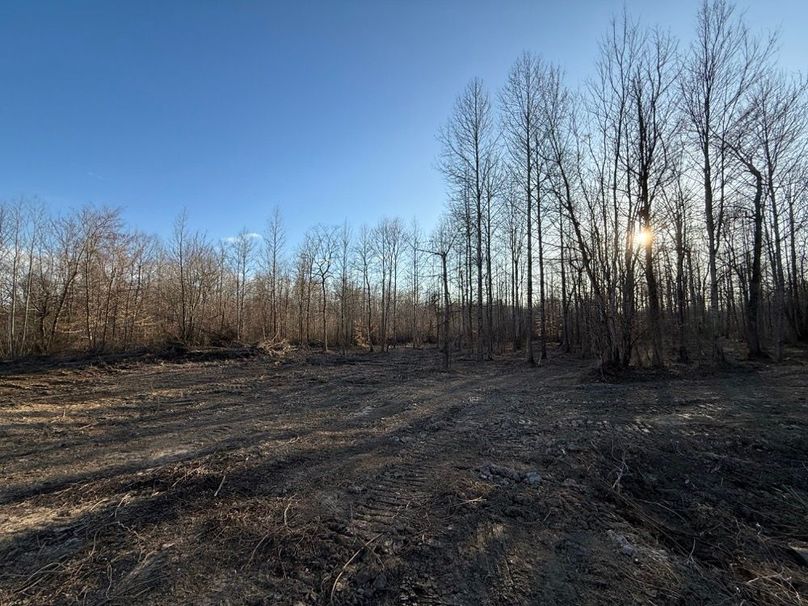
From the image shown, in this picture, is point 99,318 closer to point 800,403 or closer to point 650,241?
point 650,241

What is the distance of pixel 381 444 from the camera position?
216 inches

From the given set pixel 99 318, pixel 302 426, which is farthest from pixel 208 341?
pixel 302 426

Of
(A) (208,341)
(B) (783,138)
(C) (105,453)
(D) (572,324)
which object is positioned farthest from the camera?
(D) (572,324)

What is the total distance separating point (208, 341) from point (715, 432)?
24.5 m

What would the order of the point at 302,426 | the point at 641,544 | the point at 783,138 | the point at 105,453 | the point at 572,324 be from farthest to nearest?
the point at 572,324 < the point at 783,138 < the point at 302,426 < the point at 105,453 < the point at 641,544

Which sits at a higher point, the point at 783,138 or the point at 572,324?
the point at 783,138

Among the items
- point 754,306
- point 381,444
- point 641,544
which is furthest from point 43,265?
point 754,306

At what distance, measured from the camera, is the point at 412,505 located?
11.6 feet

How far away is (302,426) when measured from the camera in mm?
6660

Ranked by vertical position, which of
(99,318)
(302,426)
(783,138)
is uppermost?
(783,138)

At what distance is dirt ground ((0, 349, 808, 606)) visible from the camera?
2445 millimetres

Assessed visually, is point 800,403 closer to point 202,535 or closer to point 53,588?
point 202,535

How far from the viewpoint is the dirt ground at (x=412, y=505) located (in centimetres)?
245

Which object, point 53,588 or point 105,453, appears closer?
point 53,588
